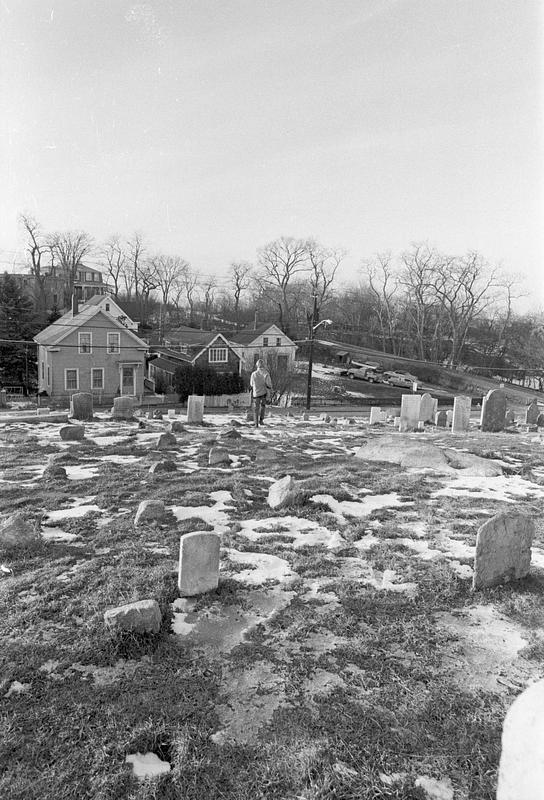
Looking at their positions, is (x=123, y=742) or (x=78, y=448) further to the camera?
(x=78, y=448)

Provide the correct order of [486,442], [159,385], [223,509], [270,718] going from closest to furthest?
[270,718]
[223,509]
[486,442]
[159,385]

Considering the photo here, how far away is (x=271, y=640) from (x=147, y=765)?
4.59ft

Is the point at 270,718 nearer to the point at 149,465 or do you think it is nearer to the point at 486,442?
the point at 149,465

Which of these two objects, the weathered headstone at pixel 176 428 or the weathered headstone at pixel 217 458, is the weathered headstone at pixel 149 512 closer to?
the weathered headstone at pixel 217 458

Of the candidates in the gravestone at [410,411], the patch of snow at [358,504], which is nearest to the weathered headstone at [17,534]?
the patch of snow at [358,504]

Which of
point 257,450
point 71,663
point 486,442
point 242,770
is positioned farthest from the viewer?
point 486,442

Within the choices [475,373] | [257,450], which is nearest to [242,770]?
[257,450]

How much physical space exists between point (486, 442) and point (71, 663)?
1268 centimetres

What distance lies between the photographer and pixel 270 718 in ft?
10.6

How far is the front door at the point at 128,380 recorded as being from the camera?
3591 cm

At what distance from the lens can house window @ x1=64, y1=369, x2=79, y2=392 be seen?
33844 mm

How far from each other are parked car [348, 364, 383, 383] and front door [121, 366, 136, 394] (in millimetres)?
23774

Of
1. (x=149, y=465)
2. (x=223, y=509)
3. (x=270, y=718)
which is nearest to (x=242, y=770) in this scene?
(x=270, y=718)

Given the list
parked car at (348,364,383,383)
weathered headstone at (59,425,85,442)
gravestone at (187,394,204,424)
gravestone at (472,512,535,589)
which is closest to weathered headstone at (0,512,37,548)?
gravestone at (472,512,535,589)
